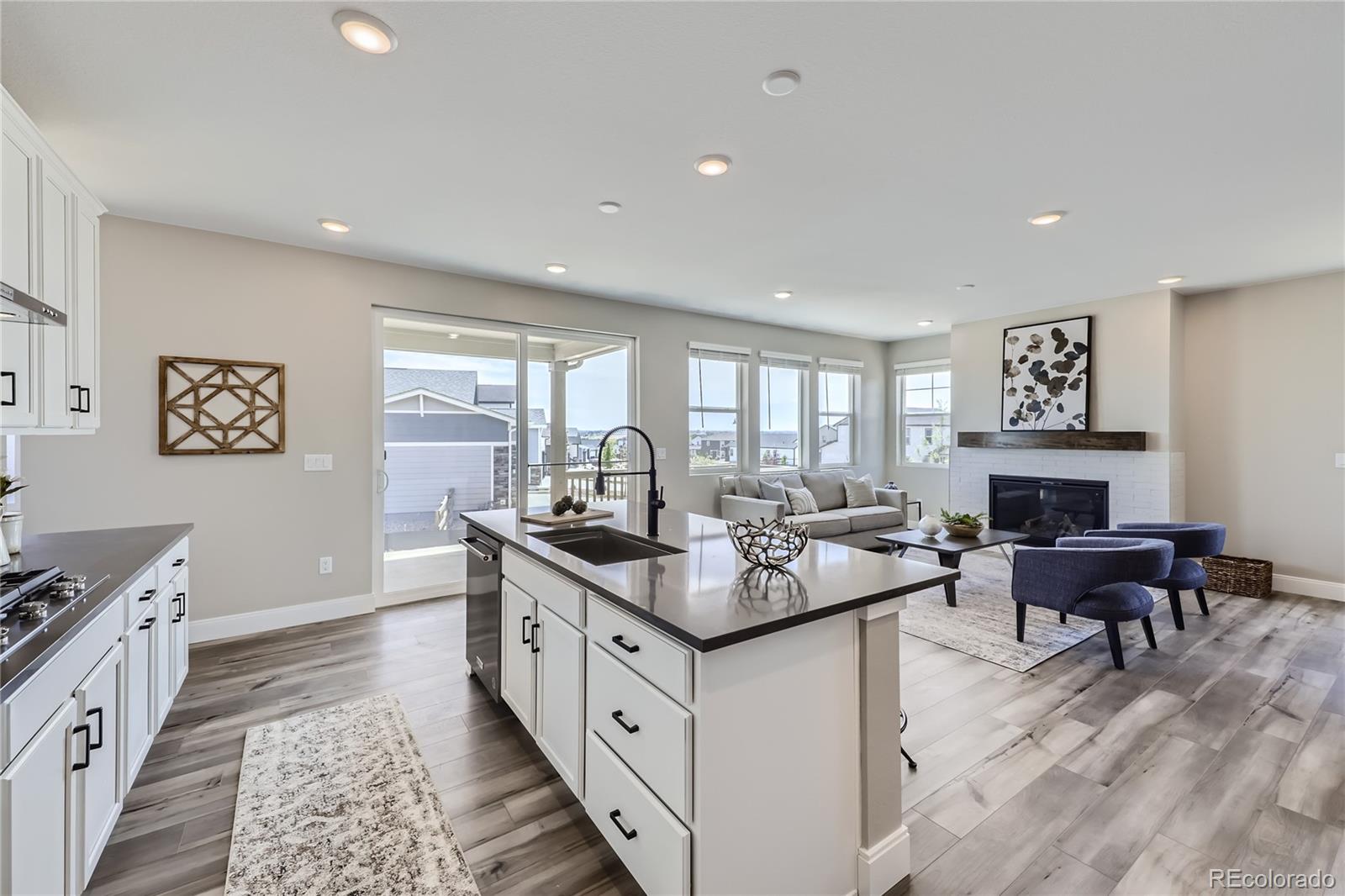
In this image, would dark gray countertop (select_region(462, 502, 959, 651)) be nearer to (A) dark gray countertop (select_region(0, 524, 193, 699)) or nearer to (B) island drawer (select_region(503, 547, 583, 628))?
(B) island drawer (select_region(503, 547, 583, 628))

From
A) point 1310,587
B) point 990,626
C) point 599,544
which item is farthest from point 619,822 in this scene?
point 1310,587

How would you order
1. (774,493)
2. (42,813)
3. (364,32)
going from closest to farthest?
(42,813) → (364,32) → (774,493)

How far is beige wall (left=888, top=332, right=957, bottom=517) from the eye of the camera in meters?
7.16

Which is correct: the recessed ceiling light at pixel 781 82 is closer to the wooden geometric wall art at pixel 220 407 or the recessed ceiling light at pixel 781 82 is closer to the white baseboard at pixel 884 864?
the white baseboard at pixel 884 864

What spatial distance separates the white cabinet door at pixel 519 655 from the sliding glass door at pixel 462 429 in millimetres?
1900

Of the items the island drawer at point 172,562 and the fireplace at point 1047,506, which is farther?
the fireplace at point 1047,506

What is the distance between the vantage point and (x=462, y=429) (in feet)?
15.0

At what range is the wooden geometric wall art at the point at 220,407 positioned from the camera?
3459mm

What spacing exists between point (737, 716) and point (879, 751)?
21.9 inches

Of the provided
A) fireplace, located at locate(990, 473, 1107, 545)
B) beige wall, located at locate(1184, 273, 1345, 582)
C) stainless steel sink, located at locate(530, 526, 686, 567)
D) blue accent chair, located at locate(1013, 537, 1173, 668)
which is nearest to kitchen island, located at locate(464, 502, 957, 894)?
stainless steel sink, located at locate(530, 526, 686, 567)

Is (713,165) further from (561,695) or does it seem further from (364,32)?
(561,695)

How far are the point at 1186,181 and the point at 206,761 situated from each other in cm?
504

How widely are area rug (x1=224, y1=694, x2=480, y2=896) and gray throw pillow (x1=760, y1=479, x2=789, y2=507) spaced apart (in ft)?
13.3

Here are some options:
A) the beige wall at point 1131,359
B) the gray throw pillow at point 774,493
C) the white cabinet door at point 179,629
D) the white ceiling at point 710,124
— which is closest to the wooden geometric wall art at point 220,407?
the white ceiling at point 710,124
